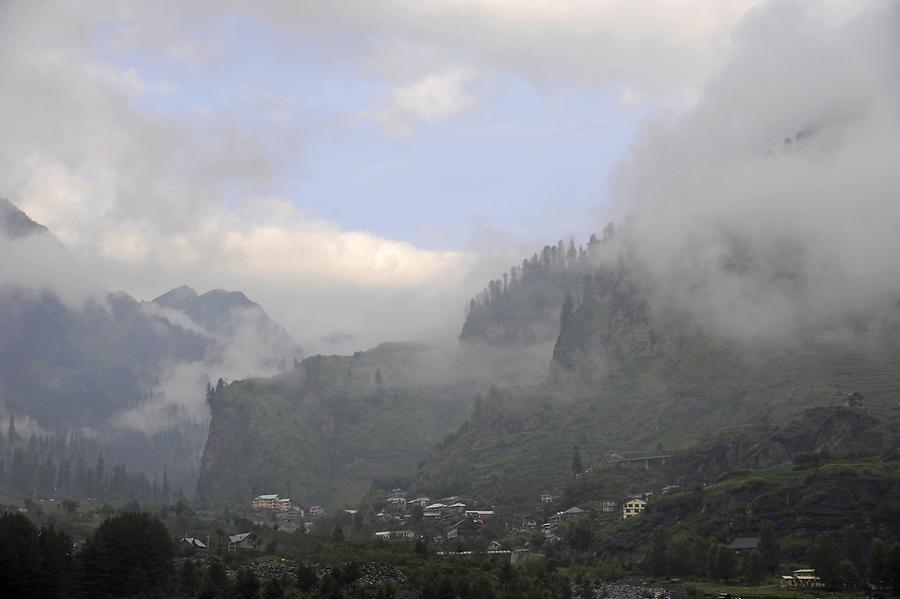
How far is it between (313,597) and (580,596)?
2144 inches

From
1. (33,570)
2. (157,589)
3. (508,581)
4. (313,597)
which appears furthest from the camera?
(508,581)

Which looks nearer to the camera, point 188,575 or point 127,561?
point 127,561

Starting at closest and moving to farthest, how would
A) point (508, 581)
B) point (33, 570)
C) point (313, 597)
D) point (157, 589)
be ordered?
point (33, 570)
point (313, 597)
point (157, 589)
point (508, 581)

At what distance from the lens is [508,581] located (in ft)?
645

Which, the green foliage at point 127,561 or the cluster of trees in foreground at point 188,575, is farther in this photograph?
the green foliage at point 127,561

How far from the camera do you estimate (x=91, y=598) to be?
174m

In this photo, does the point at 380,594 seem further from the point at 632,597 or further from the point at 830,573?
the point at 830,573

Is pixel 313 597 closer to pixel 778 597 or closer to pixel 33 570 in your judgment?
pixel 33 570

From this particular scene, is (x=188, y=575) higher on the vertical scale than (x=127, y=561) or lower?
lower

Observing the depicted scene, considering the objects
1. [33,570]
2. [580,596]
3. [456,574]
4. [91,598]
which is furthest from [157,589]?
[580,596]

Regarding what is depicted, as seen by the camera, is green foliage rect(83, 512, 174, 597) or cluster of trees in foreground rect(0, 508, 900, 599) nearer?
cluster of trees in foreground rect(0, 508, 900, 599)

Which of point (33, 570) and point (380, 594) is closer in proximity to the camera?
point (33, 570)

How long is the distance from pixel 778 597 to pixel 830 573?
18.8 m

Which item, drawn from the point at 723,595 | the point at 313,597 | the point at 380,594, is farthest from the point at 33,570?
the point at 723,595
